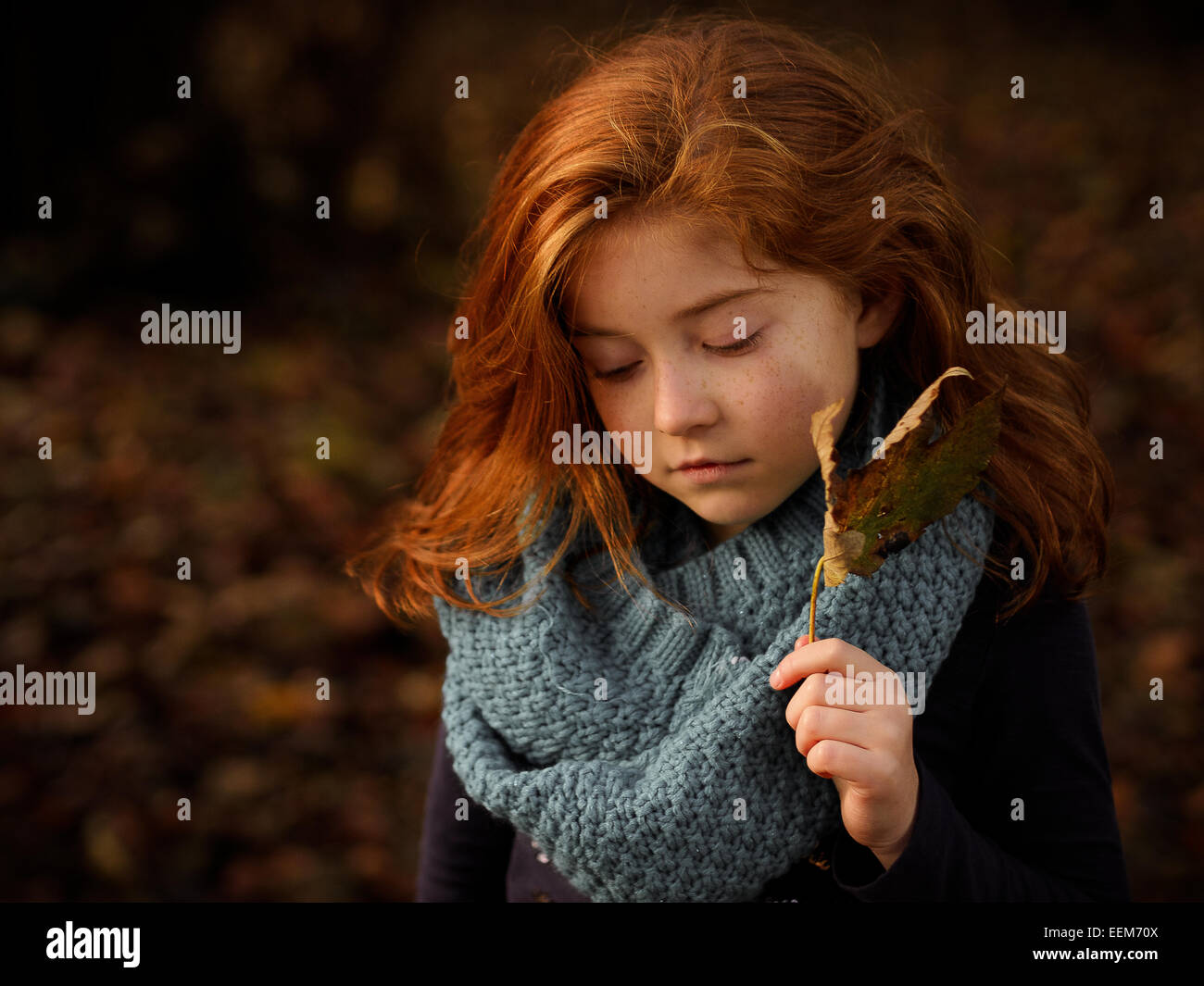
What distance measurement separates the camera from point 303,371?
436 centimetres

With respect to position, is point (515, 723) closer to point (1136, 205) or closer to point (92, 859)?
point (92, 859)

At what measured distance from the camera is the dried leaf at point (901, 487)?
3.03 ft

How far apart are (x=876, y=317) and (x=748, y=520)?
290 mm

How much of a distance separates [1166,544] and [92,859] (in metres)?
3.28

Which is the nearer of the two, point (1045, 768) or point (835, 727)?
point (835, 727)

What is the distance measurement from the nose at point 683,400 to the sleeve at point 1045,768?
0.48 meters

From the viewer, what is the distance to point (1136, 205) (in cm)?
466

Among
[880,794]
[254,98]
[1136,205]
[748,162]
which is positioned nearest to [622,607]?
[880,794]
